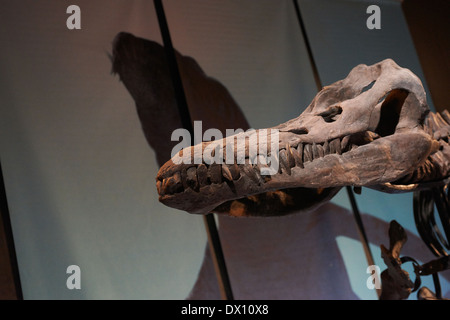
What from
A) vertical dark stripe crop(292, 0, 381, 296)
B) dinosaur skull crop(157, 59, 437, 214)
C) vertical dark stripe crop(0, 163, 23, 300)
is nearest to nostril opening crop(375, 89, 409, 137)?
dinosaur skull crop(157, 59, 437, 214)

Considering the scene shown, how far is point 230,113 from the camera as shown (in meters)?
3.57

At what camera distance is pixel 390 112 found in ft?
6.07

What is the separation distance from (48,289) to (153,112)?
1.48 metres

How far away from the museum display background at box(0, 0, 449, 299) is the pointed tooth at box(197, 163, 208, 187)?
177cm

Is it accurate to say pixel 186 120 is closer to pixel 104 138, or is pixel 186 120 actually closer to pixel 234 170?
pixel 104 138

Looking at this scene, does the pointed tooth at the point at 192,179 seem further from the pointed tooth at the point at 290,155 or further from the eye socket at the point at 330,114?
the eye socket at the point at 330,114

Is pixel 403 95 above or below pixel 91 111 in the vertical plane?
below

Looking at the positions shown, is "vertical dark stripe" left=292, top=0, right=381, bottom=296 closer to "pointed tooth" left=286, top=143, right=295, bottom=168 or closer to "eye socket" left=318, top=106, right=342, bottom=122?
"eye socket" left=318, top=106, right=342, bottom=122

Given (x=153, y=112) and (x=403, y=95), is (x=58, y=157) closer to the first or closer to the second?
(x=153, y=112)

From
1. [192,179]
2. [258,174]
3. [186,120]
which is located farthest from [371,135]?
[186,120]

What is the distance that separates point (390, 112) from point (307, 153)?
1.71 ft

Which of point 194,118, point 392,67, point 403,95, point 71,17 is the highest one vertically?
point 71,17
